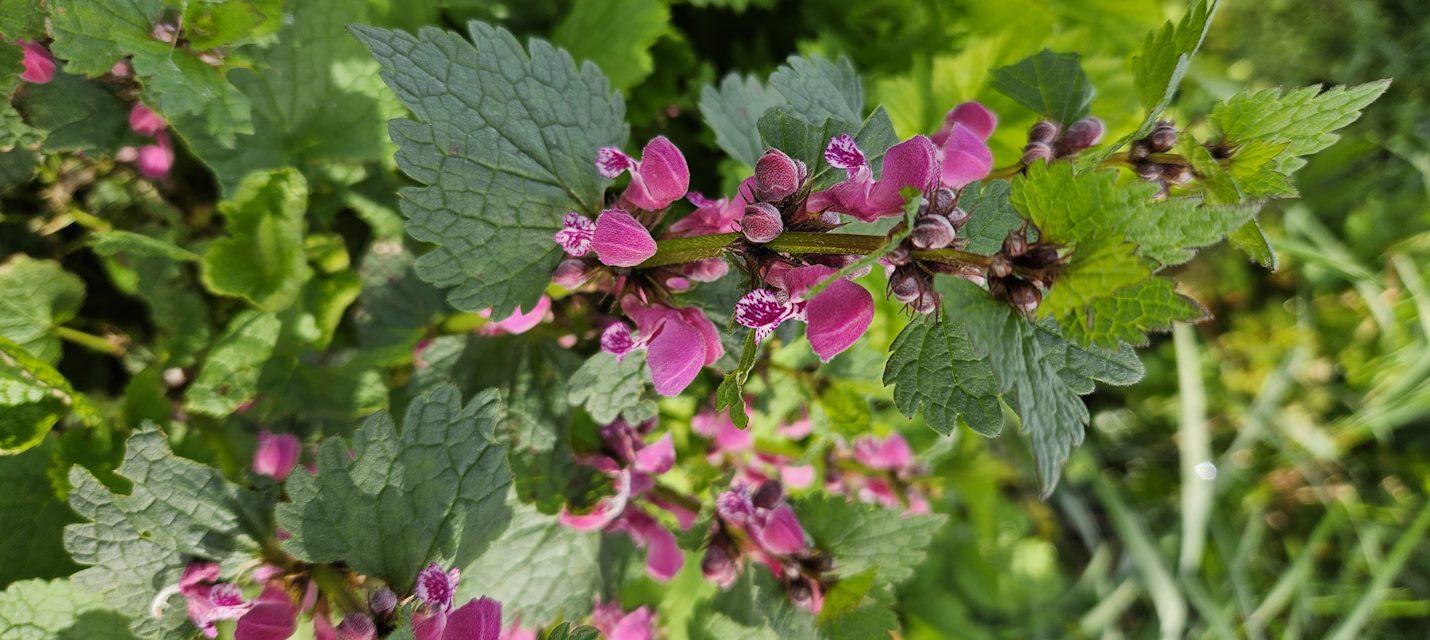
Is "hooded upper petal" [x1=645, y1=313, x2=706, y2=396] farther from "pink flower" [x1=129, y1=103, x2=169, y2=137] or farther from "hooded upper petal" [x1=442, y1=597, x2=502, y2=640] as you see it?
"pink flower" [x1=129, y1=103, x2=169, y2=137]

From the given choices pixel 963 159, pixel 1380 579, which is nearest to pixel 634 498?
pixel 963 159

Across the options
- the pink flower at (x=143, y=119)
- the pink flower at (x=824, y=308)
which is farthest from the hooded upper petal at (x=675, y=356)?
Result: the pink flower at (x=143, y=119)

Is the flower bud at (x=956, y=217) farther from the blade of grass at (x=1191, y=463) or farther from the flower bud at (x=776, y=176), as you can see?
the blade of grass at (x=1191, y=463)

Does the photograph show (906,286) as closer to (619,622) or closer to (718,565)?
(718,565)

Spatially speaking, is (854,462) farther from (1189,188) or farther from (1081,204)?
(1081,204)

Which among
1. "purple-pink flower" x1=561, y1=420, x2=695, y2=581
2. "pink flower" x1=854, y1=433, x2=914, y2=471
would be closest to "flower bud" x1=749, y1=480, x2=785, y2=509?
"purple-pink flower" x1=561, y1=420, x2=695, y2=581

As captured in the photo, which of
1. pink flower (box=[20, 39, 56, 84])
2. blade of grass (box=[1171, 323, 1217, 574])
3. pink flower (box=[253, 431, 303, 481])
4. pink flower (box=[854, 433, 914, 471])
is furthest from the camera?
blade of grass (box=[1171, 323, 1217, 574])

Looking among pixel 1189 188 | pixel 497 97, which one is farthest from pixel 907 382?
pixel 497 97
